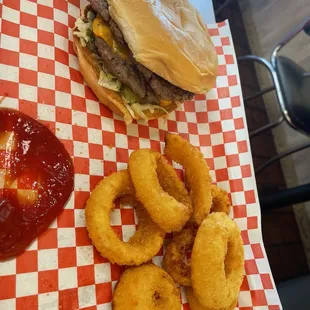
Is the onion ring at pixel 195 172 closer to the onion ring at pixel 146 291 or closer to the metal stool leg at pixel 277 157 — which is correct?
the onion ring at pixel 146 291

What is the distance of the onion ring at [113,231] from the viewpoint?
5.96 ft

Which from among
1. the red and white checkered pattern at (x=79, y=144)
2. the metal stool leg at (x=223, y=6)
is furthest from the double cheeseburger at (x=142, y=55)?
the metal stool leg at (x=223, y=6)

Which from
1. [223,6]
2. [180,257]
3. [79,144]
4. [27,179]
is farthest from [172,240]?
[223,6]

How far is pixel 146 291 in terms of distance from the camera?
1.82 m

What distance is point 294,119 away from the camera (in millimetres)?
2955

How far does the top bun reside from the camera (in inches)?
77.6

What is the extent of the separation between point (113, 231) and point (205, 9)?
210 centimetres

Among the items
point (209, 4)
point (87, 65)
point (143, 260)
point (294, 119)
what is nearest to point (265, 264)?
point (143, 260)

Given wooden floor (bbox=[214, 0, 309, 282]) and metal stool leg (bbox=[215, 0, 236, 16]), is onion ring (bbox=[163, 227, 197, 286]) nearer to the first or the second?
wooden floor (bbox=[214, 0, 309, 282])

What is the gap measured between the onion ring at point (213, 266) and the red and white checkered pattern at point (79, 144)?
0.35m

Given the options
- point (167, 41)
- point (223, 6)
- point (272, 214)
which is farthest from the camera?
point (223, 6)

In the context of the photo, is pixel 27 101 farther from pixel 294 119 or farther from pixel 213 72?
pixel 294 119

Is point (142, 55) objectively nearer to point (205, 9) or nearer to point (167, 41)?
point (167, 41)

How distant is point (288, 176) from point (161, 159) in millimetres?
2231
